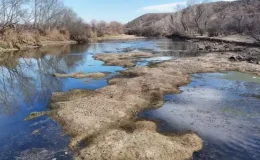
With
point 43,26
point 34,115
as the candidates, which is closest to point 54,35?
point 43,26

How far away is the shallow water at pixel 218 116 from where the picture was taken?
1073cm

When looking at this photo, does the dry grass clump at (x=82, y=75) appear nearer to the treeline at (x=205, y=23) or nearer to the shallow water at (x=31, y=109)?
the shallow water at (x=31, y=109)

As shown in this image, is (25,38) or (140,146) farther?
(25,38)

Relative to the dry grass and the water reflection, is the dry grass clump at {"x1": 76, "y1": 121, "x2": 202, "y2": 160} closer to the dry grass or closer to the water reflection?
the water reflection

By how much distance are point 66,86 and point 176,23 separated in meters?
83.5

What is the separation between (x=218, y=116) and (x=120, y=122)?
18.0 feet

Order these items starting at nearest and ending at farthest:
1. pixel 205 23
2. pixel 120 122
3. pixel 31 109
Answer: pixel 120 122
pixel 31 109
pixel 205 23

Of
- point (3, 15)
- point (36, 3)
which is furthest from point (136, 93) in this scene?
point (36, 3)

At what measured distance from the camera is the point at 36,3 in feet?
252

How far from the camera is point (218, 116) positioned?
14.2m

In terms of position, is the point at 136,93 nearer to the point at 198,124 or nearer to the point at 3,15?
the point at 198,124

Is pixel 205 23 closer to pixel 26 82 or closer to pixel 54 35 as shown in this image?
pixel 54 35

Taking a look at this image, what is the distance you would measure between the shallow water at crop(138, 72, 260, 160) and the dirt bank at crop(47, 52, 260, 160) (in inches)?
29.6

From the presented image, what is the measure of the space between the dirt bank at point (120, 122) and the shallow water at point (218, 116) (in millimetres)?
752
